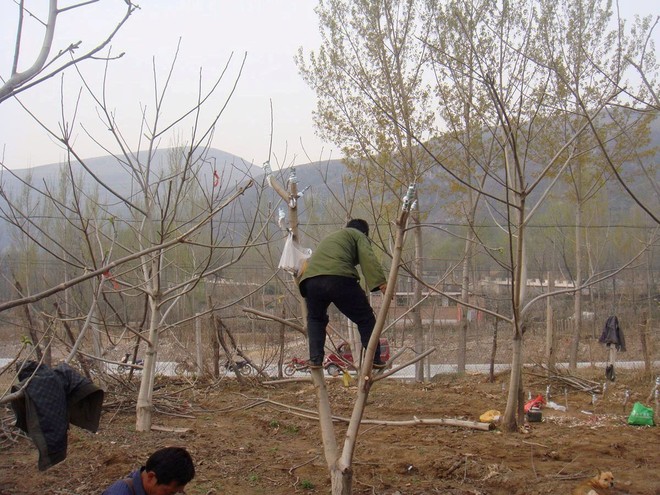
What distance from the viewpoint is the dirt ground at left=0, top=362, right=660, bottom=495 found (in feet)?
14.8

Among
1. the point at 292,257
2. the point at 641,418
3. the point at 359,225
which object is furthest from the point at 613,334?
the point at 292,257

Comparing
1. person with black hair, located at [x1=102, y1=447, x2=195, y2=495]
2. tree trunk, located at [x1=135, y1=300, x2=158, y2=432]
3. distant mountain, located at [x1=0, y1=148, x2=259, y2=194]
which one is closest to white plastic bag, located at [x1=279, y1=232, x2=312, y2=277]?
distant mountain, located at [x1=0, y1=148, x2=259, y2=194]

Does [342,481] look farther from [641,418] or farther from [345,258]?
[641,418]

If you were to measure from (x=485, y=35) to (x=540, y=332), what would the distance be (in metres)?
14.2

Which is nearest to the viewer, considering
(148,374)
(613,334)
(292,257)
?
(292,257)

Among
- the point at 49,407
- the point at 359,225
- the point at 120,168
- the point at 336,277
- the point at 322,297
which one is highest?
the point at 120,168

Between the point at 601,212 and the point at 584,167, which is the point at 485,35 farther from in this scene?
the point at 601,212

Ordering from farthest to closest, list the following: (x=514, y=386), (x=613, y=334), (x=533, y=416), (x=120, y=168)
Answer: (x=120, y=168)
(x=613, y=334)
(x=533, y=416)
(x=514, y=386)

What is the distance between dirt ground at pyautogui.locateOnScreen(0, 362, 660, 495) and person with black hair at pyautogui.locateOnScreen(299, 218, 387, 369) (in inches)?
21.6

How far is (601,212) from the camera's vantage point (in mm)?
19297

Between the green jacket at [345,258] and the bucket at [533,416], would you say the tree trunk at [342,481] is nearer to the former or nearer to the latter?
the green jacket at [345,258]

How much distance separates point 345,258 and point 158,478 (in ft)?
5.29

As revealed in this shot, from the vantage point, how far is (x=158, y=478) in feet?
9.95

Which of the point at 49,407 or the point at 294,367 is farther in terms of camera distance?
the point at 294,367
